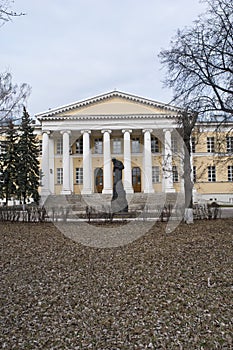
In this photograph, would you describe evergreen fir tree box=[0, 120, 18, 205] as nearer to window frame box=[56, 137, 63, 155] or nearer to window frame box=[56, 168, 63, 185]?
window frame box=[56, 168, 63, 185]

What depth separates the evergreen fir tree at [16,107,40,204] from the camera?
3072 cm

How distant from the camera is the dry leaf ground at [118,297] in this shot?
4.00m

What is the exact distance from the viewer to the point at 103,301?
5.35m

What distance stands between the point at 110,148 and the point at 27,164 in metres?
12.2

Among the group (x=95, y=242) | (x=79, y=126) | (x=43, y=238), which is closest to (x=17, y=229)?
(x=43, y=238)

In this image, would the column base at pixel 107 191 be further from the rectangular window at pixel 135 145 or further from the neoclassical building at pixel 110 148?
the rectangular window at pixel 135 145

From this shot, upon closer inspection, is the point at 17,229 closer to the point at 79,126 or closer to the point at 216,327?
the point at 216,327

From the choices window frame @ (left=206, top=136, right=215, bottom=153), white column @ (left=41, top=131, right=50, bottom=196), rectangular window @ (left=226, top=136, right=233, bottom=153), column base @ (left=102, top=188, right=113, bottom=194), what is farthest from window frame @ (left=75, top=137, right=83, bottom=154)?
rectangular window @ (left=226, top=136, right=233, bottom=153)

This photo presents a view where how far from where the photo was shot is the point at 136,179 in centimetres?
4253

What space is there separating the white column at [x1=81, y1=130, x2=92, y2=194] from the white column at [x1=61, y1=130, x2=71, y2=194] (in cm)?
165

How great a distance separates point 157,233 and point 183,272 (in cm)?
604

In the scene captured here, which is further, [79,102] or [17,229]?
[79,102]

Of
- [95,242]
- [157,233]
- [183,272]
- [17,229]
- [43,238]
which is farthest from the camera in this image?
[17,229]

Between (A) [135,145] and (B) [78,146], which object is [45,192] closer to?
(B) [78,146]
